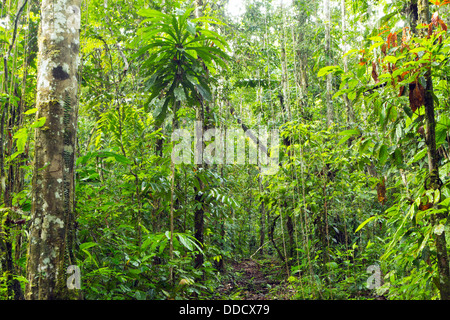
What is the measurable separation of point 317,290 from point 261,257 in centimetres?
400

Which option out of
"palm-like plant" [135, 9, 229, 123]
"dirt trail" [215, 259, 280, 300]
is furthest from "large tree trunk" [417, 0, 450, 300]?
"dirt trail" [215, 259, 280, 300]

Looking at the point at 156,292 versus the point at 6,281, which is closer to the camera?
the point at 6,281

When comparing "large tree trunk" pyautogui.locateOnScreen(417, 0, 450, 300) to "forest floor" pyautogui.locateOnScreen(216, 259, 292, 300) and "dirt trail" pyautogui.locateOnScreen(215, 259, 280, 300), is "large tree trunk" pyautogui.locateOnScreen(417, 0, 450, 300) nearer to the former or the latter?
"forest floor" pyautogui.locateOnScreen(216, 259, 292, 300)

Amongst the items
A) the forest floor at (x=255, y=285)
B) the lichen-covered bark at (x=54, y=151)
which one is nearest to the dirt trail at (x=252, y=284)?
the forest floor at (x=255, y=285)

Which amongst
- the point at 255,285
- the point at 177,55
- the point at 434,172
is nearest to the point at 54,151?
the point at 177,55

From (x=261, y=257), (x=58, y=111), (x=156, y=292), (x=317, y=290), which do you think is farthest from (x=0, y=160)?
(x=261, y=257)

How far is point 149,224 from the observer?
2.86 meters

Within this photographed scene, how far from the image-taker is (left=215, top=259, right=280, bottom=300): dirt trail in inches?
147

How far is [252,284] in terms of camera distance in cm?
432

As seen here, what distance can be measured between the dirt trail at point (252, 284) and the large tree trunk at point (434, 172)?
2374mm

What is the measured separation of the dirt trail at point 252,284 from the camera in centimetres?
374

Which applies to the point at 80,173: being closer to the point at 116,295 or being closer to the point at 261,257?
the point at 116,295

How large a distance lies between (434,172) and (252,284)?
3.47 metres
